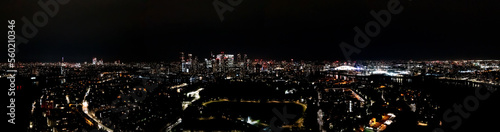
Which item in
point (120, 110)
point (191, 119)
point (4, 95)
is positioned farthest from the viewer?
point (120, 110)

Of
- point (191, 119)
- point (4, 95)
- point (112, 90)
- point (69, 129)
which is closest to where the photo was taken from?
point (69, 129)

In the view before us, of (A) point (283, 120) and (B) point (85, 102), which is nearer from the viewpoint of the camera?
(A) point (283, 120)

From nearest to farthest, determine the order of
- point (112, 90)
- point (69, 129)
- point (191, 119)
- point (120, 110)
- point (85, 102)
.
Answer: point (69, 129)
point (191, 119)
point (120, 110)
point (85, 102)
point (112, 90)

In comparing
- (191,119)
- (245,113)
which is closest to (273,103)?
(245,113)

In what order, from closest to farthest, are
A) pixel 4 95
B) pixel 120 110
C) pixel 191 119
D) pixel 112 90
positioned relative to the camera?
pixel 4 95, pixel 191 119, pixel 120 110, pixel 112 90

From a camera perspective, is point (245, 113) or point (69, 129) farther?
point (245, 113)

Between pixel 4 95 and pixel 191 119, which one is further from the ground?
pixel 4 95

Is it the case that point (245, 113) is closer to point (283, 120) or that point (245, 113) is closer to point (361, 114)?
point (283, 120)

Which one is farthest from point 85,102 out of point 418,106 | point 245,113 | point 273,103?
point 418,106

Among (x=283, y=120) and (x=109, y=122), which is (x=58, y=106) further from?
(x=283, y=120)
